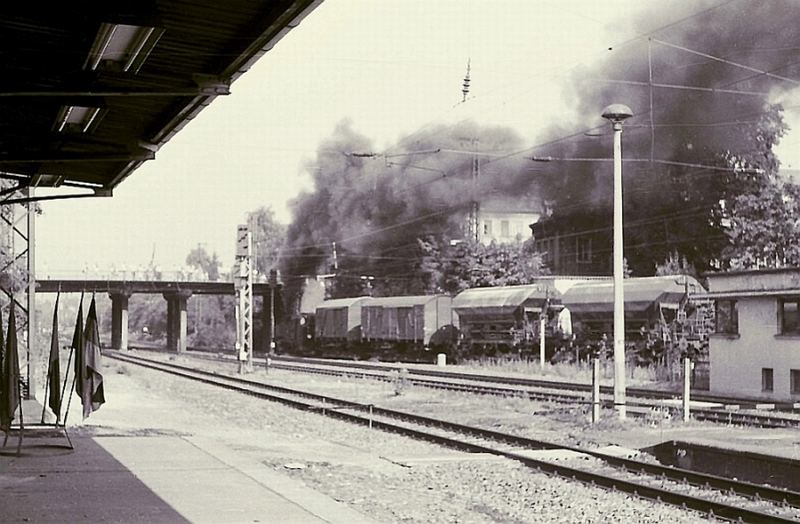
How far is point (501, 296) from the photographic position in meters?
44.3

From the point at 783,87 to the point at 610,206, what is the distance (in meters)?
9.50

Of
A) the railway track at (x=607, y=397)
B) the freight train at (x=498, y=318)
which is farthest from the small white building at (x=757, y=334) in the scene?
the freight train at (x=498, y=318)

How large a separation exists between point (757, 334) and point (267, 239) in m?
76.8

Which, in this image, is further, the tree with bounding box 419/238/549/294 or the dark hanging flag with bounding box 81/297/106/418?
the tree with bounding box 419/238/549/294

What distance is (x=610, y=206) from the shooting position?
50.5m

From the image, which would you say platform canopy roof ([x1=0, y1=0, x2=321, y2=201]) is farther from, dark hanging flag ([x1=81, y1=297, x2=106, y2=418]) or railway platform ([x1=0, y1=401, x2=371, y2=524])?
railway platform ([x1=0, y1=401, x2=371, y2=524])

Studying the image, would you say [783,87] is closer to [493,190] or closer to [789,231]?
[789,231]

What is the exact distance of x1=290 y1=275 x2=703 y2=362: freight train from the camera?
35.7 m

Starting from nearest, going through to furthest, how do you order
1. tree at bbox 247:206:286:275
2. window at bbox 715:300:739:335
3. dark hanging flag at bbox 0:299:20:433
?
dark hanging flag at bbox 0:299:20:433 → window at bbox 715:300:739:335 → tree at bbox 247:206:286:275

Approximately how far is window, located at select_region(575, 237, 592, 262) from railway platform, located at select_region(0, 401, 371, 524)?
148 ft

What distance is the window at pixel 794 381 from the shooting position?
25.2 m

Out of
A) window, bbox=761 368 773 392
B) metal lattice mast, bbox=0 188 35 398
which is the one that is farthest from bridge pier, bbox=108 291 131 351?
window, bbox=761 368 773 392

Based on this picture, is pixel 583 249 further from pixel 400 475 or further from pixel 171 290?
pixel 400 475

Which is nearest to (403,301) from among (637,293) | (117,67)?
(637,293)
